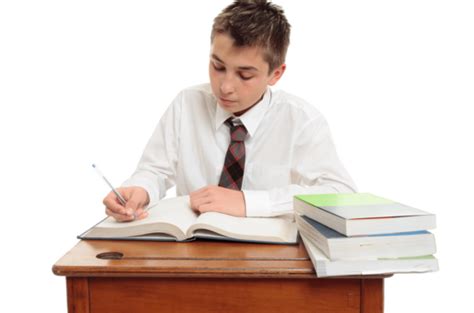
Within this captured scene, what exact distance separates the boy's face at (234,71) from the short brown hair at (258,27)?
26 millimetres

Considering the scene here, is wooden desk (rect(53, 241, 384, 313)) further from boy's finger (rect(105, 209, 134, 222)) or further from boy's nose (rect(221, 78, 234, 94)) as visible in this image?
boy's nose (rect(221, 78, 234, 94))

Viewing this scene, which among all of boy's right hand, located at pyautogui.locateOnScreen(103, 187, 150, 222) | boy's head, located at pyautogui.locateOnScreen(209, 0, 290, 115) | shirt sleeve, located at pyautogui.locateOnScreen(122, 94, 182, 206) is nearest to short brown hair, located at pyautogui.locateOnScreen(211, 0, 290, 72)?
boy's head, located at pyautogui.locateOnScreen(209, 0, 290, 115)

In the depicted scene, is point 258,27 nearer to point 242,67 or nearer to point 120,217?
point 242,67

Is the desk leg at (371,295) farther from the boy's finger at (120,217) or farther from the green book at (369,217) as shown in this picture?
the boy's finger at (120,217)

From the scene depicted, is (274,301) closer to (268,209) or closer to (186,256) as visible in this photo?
(186,256)

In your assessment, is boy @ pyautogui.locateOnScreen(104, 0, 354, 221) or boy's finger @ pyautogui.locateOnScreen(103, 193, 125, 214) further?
boy @ pyautogui.locateOnScreen(104, 0, 354, 221)

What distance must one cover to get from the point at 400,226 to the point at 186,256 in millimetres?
519

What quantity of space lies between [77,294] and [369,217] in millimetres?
714

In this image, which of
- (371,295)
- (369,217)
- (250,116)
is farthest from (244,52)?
(371,295)

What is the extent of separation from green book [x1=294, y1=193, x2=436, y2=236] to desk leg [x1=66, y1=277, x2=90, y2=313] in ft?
1.98

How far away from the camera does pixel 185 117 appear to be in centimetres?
216

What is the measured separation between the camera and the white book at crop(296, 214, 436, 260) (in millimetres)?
1182

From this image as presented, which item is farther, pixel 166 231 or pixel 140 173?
pixel 140 173

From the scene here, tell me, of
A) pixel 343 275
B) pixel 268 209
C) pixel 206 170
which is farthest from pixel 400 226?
pixel 206 170
